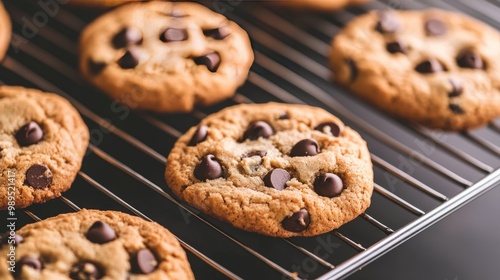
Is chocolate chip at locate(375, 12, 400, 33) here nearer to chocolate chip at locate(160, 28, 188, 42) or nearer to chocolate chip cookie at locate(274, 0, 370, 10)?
chocolate chip cookie at locate(274, 0, 370, 10)

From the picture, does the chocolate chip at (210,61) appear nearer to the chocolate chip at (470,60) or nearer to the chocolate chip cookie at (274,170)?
the chocolate chip cookie at (274,170)

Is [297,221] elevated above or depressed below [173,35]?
below

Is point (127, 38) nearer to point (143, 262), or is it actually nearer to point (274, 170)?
point (274, 170)

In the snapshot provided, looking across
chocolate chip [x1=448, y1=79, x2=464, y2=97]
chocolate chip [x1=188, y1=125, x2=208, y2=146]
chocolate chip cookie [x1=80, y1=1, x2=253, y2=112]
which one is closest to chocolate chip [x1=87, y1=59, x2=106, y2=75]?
chocolate chip cookie [x1=80, y1=1, x2=253, y2=112]

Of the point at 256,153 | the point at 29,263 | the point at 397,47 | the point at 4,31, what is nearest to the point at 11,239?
the point at 29,263

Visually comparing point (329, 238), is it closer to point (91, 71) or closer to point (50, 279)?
point (50, 279)

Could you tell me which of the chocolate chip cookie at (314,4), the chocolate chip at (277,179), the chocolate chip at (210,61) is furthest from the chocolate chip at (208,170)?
the chocolate chip cookie at (314,4)

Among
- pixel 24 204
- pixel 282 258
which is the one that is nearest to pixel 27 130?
pixel 24 204
